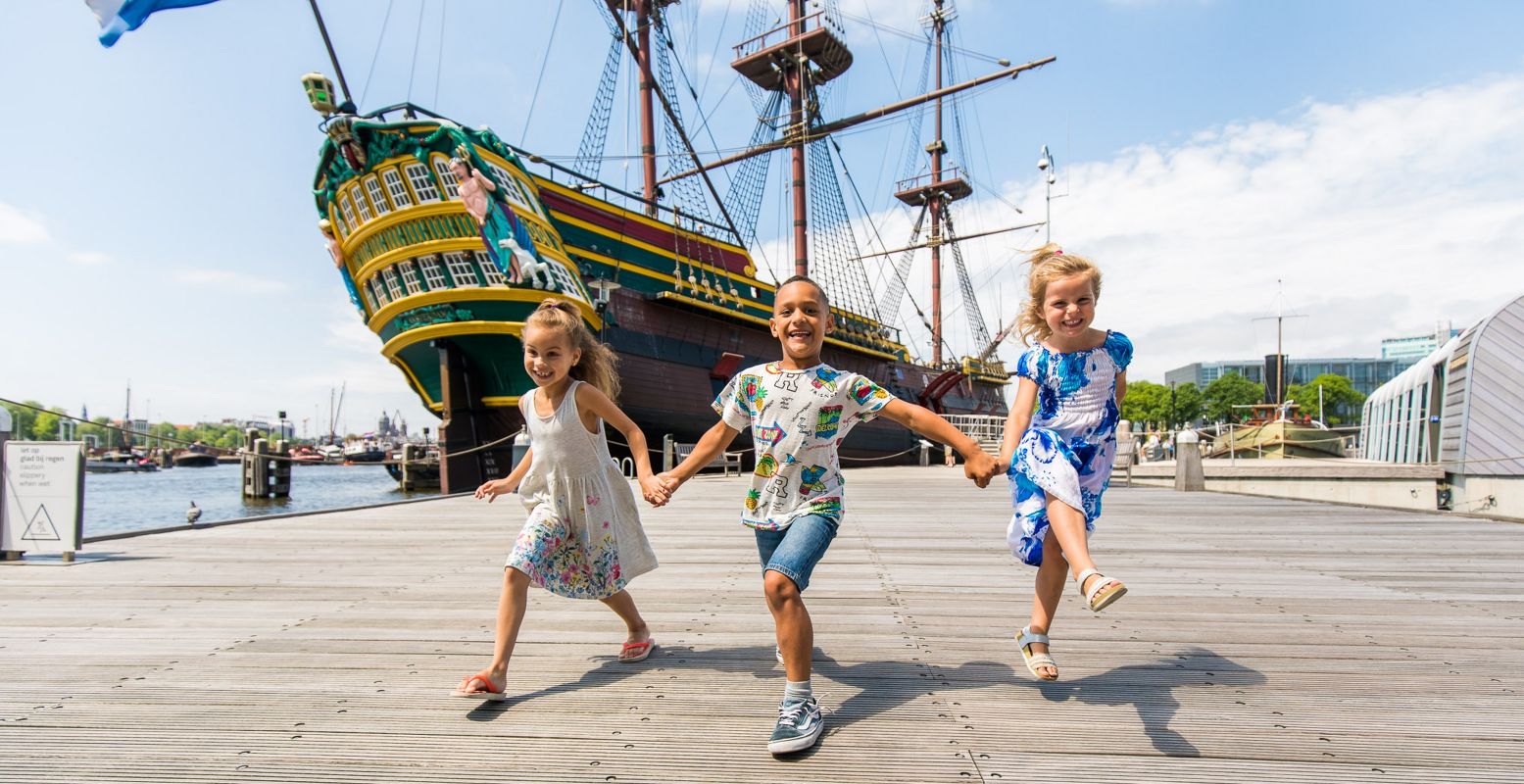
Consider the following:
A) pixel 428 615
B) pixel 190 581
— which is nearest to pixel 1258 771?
pixel 428 615

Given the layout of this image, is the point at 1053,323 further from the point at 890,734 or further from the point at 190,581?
the point at 190,581

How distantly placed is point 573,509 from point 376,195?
17.6 m

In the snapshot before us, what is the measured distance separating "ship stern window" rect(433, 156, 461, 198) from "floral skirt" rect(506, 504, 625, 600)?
15.7 metres

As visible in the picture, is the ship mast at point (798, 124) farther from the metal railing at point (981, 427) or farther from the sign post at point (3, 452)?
the sign post at point (3, 452)

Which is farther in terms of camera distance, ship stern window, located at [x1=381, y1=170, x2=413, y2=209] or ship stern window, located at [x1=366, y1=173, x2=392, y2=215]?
ship stern window, located at [x1=366, y1=173, x2=392, y2=215]

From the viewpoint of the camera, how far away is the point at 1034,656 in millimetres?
2465

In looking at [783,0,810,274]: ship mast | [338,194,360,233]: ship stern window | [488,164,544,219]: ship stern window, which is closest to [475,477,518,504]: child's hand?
[488,164,544,219]: ship stern window

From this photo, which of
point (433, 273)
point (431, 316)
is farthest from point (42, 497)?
point (431, 316)

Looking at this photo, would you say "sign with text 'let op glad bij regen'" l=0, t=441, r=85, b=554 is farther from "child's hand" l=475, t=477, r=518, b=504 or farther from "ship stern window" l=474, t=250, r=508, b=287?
"ship stern window" l=474, t=250, r=508, b=287

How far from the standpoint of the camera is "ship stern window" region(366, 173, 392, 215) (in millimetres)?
17406

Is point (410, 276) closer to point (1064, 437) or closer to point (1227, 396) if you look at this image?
point (1064, 437)

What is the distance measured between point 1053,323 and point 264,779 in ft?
8.30

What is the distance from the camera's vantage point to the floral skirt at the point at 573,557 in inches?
105

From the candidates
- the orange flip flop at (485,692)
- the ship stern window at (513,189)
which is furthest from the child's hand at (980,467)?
the ship stern window at (513,189)
